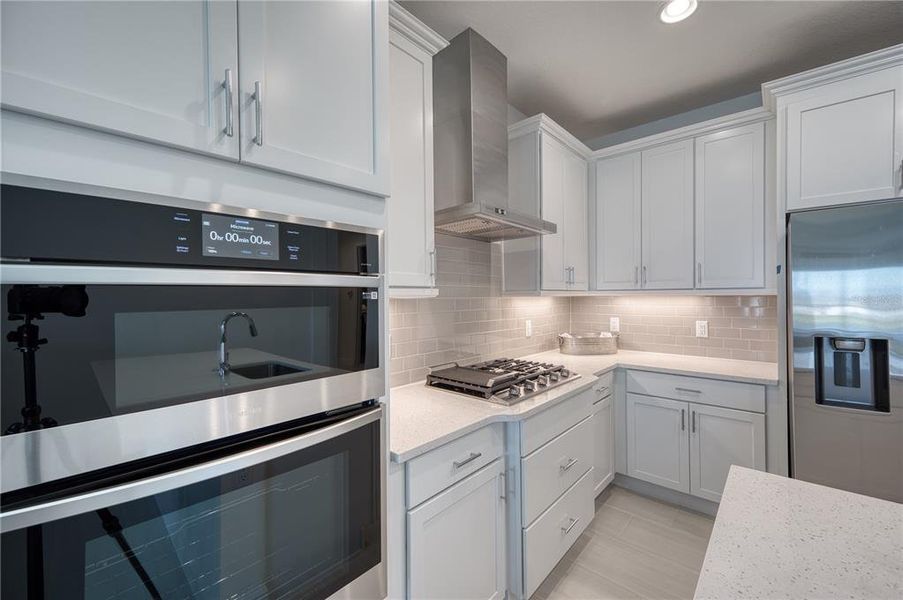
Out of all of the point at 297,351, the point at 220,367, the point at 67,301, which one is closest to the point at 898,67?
the point at 297,351

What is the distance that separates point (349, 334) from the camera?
0.97 metres

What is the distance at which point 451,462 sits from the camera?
1371 mm

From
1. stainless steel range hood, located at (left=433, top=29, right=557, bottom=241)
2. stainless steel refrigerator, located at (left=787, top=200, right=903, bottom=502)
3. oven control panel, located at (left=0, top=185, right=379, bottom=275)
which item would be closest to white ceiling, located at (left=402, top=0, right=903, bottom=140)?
stainless steel range hood, located at (left=433, top=29, right=557, bottom=241)

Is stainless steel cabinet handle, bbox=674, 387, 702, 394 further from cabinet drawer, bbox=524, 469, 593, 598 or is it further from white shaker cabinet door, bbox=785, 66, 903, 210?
white shaker cabinet door, bbox=785, 66, 903, 210

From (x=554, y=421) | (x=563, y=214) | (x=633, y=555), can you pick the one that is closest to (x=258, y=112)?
(x=554, y=421)

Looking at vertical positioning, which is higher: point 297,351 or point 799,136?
point 799,136

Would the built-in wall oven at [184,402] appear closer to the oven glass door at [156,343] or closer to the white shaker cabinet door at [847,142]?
the oven glass door at [156,343]

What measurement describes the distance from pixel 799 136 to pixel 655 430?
1.95 meters

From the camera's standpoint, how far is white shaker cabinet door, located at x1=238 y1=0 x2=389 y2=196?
800mm

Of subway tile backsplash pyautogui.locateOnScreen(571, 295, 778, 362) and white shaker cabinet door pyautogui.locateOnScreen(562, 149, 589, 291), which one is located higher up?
white shaker cabinet door pyautogui.locateOnScreen(562, 149, 589, 291)

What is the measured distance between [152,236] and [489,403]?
1391 millimetres

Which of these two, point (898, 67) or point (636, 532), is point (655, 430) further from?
point (898, 67)

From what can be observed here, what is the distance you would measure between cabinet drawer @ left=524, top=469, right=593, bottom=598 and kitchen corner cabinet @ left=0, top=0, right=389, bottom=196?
164cm

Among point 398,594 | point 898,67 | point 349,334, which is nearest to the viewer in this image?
point 349,334
